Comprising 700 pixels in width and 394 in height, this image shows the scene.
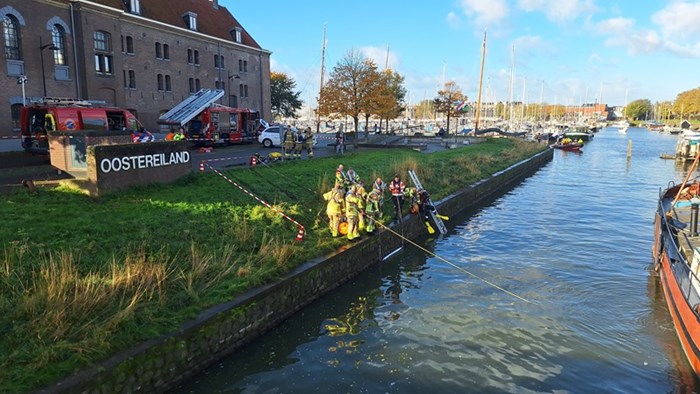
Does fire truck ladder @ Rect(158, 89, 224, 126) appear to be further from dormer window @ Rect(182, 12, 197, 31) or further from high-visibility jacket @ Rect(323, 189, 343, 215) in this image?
high-visibility jacket @ Rect(323, 189, 343, 215)

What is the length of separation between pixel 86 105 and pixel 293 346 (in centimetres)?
1940

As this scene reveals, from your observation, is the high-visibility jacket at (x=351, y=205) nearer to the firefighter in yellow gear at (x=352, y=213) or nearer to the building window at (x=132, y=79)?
the firefighter in yellow gear at (x=352, y=213)

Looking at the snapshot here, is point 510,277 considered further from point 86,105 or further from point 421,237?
point 86,105

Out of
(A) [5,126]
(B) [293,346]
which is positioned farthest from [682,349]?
(A) [5,126]

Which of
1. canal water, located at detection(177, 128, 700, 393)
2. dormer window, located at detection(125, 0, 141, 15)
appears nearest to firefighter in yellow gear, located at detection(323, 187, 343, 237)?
canal water, located at detection(177, 128, 700, 393)

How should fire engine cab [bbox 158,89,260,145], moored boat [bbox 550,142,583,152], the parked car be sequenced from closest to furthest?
fire engine cab [bbox 158,89,260,145], the parked car, moored boat [bbox 550,142,583,152]

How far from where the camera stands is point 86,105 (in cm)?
2286

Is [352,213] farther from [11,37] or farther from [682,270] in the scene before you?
[11,37]

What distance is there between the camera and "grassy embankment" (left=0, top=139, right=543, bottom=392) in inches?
246

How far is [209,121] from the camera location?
3131cm

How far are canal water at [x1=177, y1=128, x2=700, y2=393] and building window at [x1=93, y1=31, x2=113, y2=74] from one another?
29261 mm

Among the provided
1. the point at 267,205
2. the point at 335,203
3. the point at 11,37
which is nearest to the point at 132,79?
the point at 11,37

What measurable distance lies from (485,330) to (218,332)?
495 centimetres

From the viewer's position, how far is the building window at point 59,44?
31203mm
